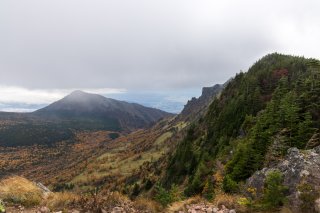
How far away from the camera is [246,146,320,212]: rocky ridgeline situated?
44.9 ft

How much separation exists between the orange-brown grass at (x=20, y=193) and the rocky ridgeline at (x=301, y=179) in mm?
10799

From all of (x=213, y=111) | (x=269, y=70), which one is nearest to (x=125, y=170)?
(x=213, y=111)

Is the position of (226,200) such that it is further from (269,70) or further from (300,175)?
(269,70)

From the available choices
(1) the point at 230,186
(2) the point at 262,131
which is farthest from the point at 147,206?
(2) the point at 262,131

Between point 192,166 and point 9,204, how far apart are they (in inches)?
2112

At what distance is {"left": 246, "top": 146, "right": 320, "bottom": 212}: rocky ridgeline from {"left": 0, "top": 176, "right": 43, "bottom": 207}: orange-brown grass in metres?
10.8

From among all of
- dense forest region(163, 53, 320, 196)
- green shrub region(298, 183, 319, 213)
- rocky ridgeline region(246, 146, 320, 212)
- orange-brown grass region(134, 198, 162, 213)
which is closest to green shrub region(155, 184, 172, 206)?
orange-brown grass region(134, 198, 162, 213)

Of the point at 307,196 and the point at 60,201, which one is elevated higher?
the point at 307,196

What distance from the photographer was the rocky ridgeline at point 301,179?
44.9 ft

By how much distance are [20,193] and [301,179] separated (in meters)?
13.3

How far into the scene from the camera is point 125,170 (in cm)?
18112

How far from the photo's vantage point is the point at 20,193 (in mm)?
15727

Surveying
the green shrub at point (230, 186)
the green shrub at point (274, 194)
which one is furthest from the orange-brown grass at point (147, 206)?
the green shrub at point (230, 186)

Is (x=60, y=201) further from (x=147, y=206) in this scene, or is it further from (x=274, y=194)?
(x=274, y=194)
